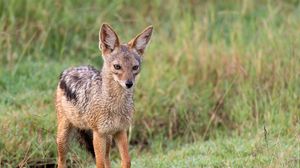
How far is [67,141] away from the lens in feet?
25.1

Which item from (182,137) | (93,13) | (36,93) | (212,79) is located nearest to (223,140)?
(182,137)

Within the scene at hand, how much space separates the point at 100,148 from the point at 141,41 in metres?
1.05

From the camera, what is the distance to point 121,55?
7090mm

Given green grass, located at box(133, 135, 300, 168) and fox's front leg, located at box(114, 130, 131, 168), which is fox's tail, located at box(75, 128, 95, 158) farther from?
fox's front leg, located at box(114, 130, 131, 168)

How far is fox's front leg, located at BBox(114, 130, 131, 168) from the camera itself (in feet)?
22.8

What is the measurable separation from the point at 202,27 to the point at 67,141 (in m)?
3.99

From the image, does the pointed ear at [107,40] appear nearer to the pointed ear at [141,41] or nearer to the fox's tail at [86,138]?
the pointed ear at [141,41]

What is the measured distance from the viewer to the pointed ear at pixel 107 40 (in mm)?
7120

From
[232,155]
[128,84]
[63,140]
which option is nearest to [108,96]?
[128,84]

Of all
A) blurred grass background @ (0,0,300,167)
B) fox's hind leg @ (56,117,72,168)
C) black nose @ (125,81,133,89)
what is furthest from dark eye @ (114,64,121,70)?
blurred grass background @ (0,0,300,167)

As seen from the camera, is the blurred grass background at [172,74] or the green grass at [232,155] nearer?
the green grass at [232,155]

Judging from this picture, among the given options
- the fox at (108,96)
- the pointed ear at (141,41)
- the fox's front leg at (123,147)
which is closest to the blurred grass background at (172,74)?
the fox at (108,96)

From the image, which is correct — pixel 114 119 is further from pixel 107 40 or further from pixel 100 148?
pixel 107 40

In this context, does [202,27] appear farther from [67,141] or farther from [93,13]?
[67,141]
